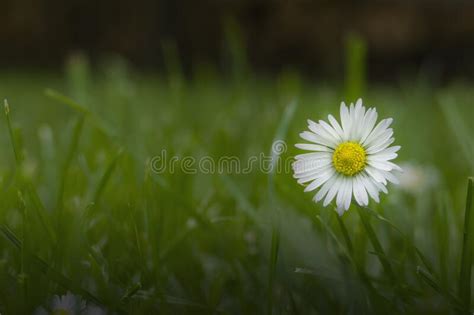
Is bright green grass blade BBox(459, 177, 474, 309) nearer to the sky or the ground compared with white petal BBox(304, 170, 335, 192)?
nearer to the ground

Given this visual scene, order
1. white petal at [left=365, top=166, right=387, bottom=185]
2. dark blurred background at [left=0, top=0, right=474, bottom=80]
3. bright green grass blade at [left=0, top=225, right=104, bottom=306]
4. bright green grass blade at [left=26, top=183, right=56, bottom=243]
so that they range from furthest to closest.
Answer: dark blurred background at [left=0, top=0, right=474, bottom=80] < bright green grass blade at [left=26, top=183, right=56, bottom=243] < bright green grass blade at [left=0, top=225, right=104, bottom=306] < white petal at [left=365, top=166, right=387, bottom=185]

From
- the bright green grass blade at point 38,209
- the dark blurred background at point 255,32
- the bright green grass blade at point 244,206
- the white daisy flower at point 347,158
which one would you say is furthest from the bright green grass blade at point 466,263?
the dark blurred background at point 255,32

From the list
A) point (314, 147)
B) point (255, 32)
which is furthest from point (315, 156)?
point (255, 32)

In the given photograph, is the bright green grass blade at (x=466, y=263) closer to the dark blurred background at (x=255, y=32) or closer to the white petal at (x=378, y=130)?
the white petal at (x=378, y=130)

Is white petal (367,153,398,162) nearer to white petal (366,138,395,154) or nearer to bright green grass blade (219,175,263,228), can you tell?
white petal (366,138,395,154)

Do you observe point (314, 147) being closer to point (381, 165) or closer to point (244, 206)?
point (381, 165)

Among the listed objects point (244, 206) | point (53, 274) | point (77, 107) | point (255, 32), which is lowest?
point (53, 274)

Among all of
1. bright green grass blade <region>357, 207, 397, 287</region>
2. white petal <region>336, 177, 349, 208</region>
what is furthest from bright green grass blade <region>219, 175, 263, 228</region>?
white petal <region>336, 177, 349, 208</region>
